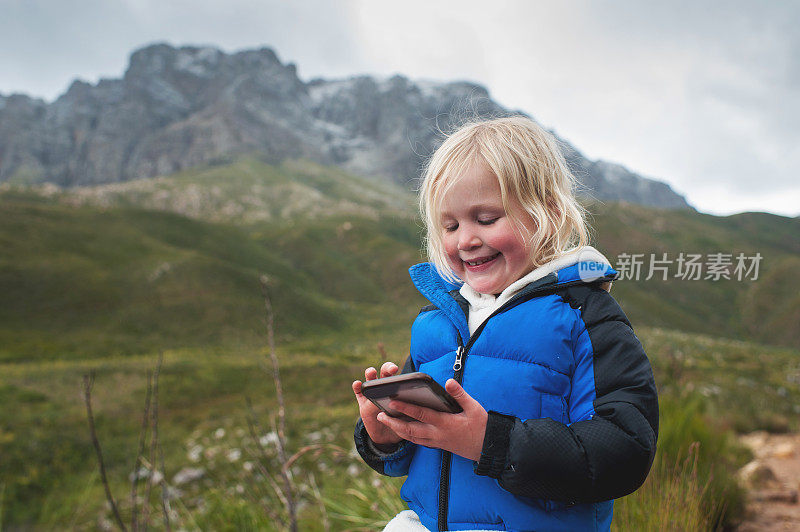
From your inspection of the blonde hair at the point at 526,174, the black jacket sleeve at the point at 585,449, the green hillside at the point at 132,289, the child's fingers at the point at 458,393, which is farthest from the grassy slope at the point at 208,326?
the child's fingers at the point at 458,393

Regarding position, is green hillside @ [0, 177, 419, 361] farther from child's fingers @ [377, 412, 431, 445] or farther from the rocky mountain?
the rocky mountain

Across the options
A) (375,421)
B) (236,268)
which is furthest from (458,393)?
(236,268)

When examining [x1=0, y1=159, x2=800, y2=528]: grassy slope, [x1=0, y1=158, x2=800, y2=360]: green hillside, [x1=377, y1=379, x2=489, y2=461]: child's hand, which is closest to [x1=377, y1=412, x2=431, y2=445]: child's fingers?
[x1=377, y1=379, x2=489, y2=461]: child's hand

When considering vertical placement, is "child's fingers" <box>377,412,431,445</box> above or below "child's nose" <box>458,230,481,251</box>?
below

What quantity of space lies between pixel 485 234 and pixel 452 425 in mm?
613

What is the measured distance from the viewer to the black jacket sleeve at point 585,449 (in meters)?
1.09

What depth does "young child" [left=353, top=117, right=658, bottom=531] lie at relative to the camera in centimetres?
110

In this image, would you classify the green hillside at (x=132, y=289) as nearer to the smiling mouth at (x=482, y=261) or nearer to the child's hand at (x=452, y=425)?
the smiling mouth at (x=482, y=261)

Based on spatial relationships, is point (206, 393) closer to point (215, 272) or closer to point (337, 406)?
point (337, 406)

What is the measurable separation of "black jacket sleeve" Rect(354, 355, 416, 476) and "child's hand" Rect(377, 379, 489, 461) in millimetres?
392

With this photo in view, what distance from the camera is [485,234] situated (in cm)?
145

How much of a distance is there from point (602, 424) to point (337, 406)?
13.8 metres

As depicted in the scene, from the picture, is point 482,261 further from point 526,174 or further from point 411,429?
point 411,429

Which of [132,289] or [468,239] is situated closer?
[468,239]
